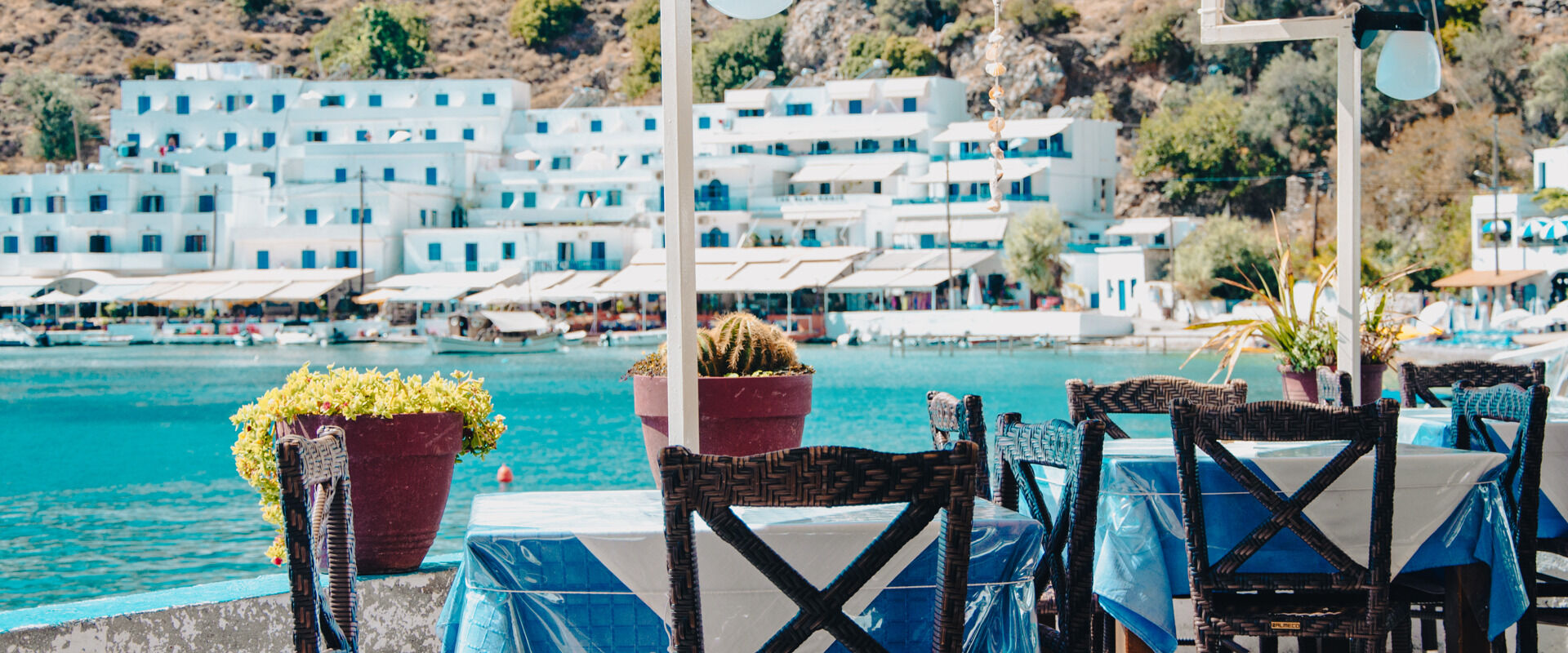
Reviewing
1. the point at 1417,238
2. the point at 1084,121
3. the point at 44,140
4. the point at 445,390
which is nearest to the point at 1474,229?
the point at 1417,238

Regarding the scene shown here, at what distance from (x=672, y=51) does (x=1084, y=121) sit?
49.5 metres

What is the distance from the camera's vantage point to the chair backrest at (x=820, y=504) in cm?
176

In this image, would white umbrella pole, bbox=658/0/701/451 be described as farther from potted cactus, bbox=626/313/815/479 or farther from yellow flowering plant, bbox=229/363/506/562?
potted cactus, bbox=626/313/815/479

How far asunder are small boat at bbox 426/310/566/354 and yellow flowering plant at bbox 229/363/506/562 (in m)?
43.0

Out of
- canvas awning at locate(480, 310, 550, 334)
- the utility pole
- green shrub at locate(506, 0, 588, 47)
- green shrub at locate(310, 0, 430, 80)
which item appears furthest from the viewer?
green shrub at locate(506, 0, 588, 47)

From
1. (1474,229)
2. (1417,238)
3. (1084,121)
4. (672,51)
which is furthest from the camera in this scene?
(1084,121)

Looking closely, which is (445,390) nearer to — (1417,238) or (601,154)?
(1417,238)

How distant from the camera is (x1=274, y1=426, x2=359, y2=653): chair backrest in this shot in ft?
6.83

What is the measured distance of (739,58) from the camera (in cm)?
7256

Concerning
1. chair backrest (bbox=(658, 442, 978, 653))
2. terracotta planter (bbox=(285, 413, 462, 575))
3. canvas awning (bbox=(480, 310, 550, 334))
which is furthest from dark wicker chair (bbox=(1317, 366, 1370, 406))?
canvas awning (bbox=(480, 310, 550, 334))

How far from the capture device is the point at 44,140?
74.4 meters

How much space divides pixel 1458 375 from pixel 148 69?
275 feet

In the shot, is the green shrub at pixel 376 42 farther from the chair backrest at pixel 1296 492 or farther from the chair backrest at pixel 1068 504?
the chair backrest at pixel 1296 492

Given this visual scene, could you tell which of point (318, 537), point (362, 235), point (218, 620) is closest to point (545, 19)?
point (362, 235)
